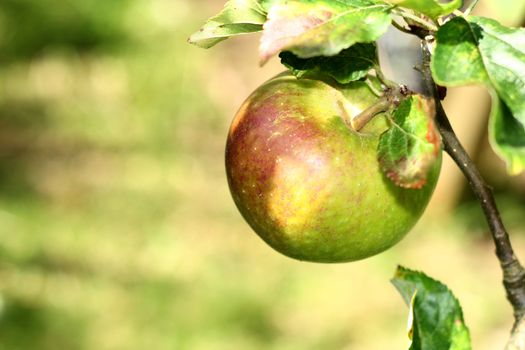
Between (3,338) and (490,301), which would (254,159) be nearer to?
(3,338)

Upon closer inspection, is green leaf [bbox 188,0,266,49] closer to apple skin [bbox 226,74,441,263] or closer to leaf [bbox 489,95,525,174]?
apple skin [bbox 226,74,441,263]

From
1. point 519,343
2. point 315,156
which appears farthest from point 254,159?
point 519,343

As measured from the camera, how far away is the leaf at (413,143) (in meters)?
0.77

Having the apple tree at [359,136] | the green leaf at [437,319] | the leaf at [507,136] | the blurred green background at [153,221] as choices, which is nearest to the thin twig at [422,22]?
the apple tree at [359,136]

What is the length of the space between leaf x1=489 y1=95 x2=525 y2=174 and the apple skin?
19 centimetres

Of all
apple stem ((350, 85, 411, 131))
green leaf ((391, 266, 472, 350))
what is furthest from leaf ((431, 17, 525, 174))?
green leaf ((391, 266, 472, 350))

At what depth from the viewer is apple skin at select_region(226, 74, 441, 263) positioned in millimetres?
874

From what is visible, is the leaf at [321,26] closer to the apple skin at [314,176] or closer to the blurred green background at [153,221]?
the apple skin at [314,176]

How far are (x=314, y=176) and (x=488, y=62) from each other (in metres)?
0.22

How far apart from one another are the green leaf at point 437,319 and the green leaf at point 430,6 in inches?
12.4

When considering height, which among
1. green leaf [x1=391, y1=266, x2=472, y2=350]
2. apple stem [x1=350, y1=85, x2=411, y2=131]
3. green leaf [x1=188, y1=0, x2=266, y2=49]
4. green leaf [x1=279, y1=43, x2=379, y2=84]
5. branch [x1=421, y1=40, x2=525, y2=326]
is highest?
green leaf [x1=188, y1=0, x2=266, y2=49]

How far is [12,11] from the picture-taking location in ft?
11.0

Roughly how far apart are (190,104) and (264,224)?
241 cm

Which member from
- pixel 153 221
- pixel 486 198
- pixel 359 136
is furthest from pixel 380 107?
pixel 153 221
